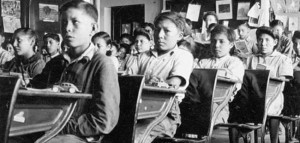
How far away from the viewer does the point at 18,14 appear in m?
6.18

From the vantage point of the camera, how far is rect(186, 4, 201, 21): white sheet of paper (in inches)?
273

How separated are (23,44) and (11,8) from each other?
8.60 feet

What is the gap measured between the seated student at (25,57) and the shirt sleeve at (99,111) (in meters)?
1.75

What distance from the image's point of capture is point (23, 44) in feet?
12.4

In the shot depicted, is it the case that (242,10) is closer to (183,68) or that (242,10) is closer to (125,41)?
(125,41)

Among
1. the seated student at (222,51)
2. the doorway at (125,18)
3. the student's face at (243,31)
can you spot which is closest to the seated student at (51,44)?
the seated student at (222,51)

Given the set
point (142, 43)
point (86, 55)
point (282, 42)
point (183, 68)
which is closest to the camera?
point (86, 55)

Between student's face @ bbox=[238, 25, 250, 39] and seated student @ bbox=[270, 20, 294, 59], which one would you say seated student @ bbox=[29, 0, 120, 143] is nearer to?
seated student @ bbox=[270, 20, 294, 59]

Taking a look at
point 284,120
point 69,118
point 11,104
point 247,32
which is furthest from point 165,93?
point 247,32

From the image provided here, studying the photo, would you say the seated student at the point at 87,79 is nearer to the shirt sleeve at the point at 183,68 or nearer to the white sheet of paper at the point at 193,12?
the shirt sleeve at the point at 183,68

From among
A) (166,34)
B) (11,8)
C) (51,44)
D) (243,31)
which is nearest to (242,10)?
(243,31)

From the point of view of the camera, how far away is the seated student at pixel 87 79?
178 centimetres

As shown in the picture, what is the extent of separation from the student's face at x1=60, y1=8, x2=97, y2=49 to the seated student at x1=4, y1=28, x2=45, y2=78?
157cm

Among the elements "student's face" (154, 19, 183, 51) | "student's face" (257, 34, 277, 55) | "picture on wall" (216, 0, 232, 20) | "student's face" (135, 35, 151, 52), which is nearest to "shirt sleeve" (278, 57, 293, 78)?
"student's face" (257, 34, 277, 55)
